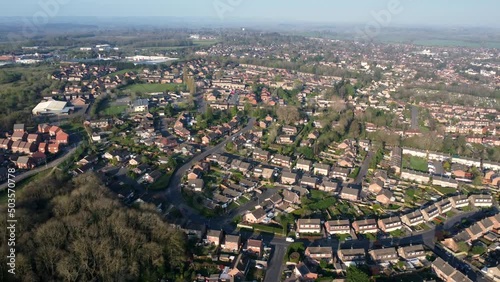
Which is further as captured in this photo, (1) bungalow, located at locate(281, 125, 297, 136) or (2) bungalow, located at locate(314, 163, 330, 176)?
(1) bungalow, located at locate(281, 125, 297, 136)

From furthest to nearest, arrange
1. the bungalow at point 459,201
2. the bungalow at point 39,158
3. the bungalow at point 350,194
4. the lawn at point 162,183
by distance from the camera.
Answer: the bungalow at point 39,158 < the lawn at point 162,183 < the bungalow at point 350,194 < the bungalow at point 459,201

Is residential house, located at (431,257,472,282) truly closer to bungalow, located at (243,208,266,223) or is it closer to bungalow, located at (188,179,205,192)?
bungalow, located at (243,208,266,223)

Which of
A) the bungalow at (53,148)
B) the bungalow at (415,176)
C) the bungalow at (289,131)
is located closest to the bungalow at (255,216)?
Answer: the bungalow at (415,176)

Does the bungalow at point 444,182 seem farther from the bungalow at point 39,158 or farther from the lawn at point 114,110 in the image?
the lawn at point 114,110

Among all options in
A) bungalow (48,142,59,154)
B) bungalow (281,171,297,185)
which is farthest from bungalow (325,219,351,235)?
bungalow (48,142,59,154)

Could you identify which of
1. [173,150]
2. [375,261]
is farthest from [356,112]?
[375,261]
